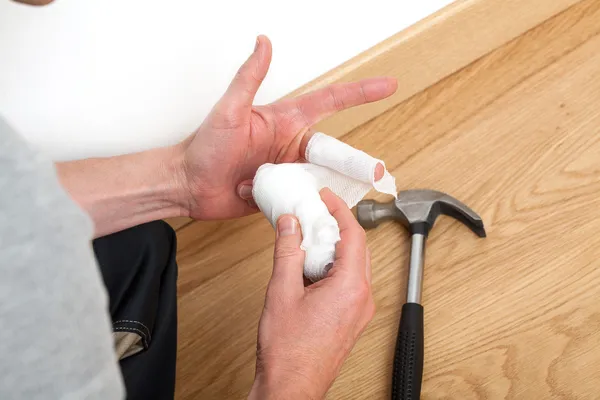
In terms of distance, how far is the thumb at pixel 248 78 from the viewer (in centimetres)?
76

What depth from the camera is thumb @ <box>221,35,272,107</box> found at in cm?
76

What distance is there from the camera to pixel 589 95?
3.30 feet

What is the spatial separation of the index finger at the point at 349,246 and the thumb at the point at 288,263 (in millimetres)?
38

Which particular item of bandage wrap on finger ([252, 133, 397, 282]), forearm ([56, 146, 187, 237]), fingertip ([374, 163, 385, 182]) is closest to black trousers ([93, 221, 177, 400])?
forearm ([56, 146, 187, 237])

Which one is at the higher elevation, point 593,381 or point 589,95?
point 589,95

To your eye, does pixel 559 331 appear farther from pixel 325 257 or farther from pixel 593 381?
pixel 325 257

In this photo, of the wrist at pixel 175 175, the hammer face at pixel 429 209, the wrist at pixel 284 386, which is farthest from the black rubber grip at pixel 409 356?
the wrist at pixel 175 175

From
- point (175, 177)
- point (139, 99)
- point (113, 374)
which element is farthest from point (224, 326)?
point (113, 374)

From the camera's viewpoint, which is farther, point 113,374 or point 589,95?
point 589,95

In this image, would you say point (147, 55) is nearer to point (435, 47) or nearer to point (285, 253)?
point (285, 253)

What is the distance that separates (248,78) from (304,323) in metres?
0.32

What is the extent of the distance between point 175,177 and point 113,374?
0.50 metres

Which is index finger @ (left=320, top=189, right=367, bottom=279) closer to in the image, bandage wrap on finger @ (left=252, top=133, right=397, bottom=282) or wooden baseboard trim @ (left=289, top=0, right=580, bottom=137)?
bandage wrap on finger @ (left=252, top=133, right=397, bottom=282)

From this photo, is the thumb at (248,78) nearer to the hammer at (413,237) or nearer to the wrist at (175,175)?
the wrist at (175,175)
